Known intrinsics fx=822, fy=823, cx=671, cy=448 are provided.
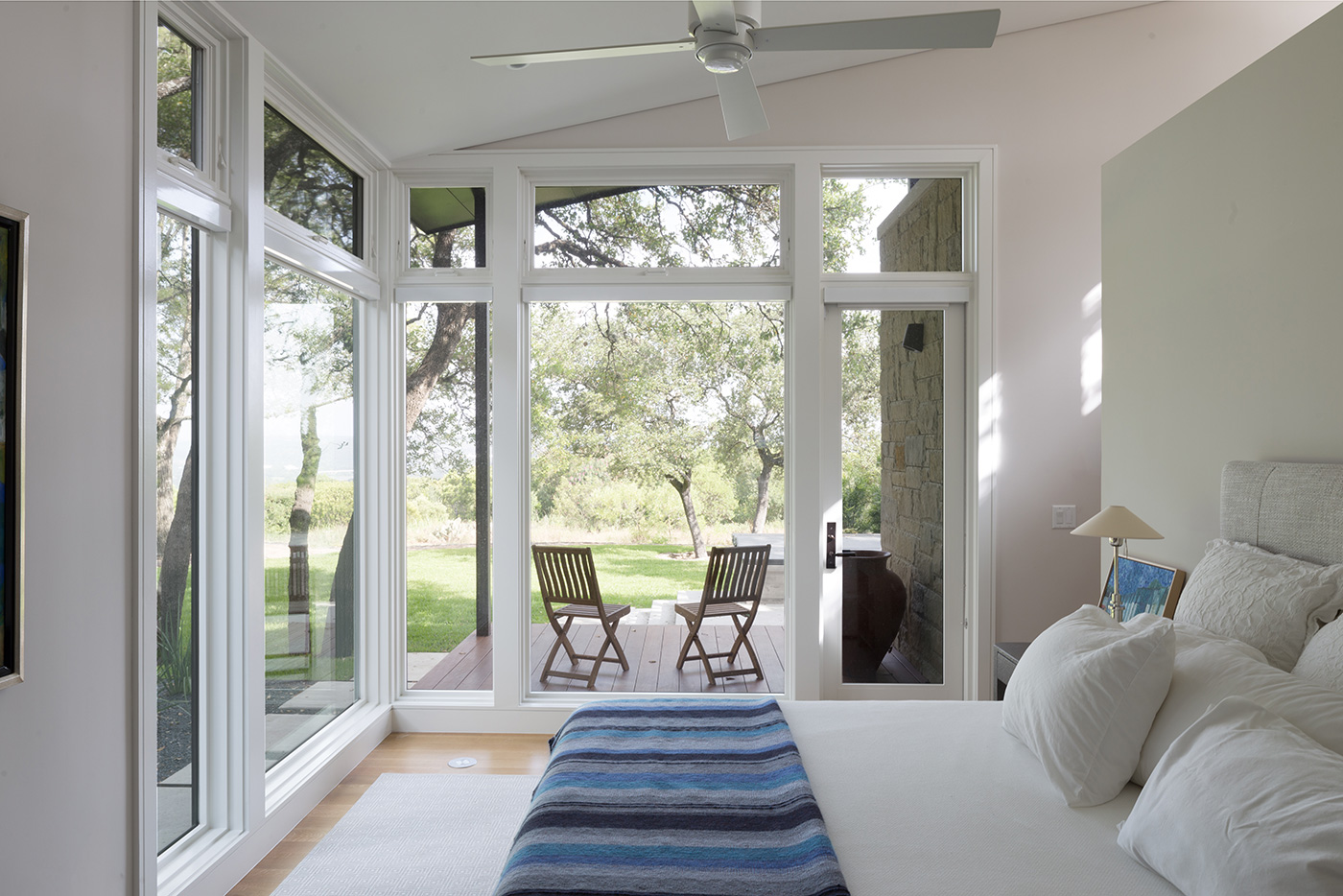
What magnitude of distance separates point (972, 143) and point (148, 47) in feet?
10.9

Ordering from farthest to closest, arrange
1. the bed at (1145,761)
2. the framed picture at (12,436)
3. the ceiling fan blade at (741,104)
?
the ceiling fan blade at (741,104), the framed picture at (12,436), the bed at (1145,761)

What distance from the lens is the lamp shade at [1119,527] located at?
2.72 m

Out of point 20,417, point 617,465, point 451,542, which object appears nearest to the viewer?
point 20,417

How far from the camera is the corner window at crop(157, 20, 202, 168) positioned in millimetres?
2402

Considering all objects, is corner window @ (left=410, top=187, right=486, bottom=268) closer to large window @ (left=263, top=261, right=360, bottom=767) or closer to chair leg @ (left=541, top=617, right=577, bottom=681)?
large window @ (left=263, top=261, right=360, bottom=767)

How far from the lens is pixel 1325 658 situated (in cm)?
171

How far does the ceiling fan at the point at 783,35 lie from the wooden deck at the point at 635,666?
9.40ft

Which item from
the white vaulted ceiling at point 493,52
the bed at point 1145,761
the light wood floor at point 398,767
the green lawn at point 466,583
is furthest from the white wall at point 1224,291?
the light wood floor at point 398,767

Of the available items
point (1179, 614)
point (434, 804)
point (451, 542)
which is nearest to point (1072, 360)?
point (1179, 614)

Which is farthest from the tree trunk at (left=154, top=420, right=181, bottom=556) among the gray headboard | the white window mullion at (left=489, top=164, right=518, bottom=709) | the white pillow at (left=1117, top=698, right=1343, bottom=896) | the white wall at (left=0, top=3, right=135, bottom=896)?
the gray headboard

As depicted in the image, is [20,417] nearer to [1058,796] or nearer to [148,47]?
[148,47]

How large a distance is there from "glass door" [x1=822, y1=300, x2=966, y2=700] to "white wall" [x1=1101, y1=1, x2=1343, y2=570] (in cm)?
89

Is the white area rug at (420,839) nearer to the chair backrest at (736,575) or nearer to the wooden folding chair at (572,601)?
the wooden folding chair at (572,601)

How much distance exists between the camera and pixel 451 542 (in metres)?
4.12
